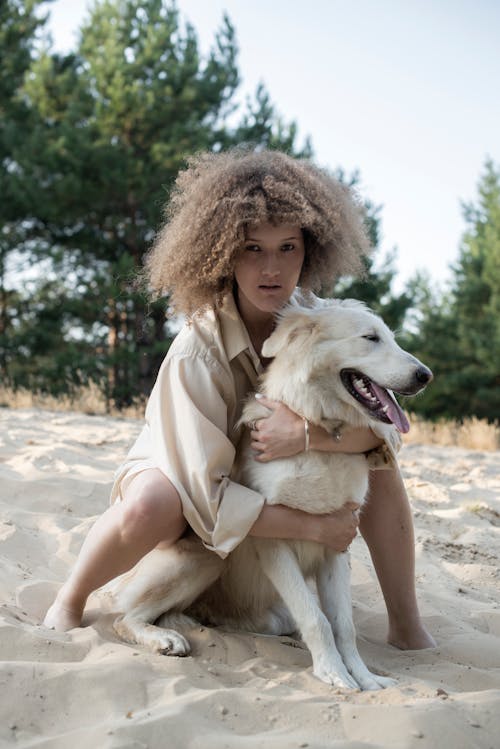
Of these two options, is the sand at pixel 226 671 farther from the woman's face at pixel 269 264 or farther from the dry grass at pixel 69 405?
the dry grass at pixel 69 405

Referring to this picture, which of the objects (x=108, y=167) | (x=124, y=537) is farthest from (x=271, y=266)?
(x=108, y=167)

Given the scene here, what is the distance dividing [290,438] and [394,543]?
2.31ft

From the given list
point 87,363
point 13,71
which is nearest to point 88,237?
point 87,363

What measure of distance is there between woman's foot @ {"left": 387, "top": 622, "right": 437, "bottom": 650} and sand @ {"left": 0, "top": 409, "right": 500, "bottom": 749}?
0.04m

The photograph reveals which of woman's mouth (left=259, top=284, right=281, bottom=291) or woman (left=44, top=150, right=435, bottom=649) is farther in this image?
woman's mouth (left=259, top=284, right=281, bottom=291)

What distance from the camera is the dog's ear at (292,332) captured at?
261cm

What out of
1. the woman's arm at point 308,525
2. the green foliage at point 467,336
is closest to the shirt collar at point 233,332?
the woman's arm at point 308,525

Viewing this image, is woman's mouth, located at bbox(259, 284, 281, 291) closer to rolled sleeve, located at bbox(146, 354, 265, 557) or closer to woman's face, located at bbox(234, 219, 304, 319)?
woman's face, located at bbox(234, 219, 304, 319)

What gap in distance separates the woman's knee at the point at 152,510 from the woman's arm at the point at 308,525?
0.91 feet

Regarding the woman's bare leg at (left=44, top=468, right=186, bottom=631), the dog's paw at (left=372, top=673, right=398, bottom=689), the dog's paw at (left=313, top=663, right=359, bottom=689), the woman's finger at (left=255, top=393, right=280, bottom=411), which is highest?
the woman's finger at (left=255, top=393, right=280, bottom=411)

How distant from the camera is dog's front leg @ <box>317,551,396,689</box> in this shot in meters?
2.29

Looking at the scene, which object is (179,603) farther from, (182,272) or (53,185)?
(53,185)

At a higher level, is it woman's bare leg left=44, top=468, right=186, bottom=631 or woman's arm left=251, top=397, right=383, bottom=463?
woman's arm left=251, top=397, right=383, bottom=463

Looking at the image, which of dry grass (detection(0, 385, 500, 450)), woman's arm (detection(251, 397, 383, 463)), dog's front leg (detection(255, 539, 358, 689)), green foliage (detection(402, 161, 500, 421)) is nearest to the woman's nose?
woman's arm (detection(251, 397, 383, 463))
